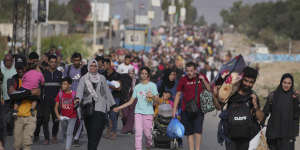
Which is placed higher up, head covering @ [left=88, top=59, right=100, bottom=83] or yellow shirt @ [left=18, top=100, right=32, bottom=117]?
head covering @ [left=88, top=59, right=100, bottom=83]

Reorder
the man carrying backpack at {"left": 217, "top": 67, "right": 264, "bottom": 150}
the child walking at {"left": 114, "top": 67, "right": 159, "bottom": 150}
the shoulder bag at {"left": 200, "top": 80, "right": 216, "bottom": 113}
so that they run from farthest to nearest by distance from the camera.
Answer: the child walking at {"left": 114, "top": 67, "right": 159, "bottom": 150}
the shoulder bag at {"left": 200, "top": 80, "right": 216, "bottom": 113}
the man carrying backpack at {"left": 217, "top": 67, "right": 264, "bottom": 150}

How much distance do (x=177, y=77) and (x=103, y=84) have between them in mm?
4285

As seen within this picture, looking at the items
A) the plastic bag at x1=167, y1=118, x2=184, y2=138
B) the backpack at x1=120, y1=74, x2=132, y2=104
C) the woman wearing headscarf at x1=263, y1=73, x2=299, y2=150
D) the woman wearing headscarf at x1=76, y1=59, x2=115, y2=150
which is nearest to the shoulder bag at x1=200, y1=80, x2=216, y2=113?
the plastic bag at x1=167, y1=118, x2=184, y2=138

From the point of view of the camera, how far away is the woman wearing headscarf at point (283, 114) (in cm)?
793

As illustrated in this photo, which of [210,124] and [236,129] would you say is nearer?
[236,129]

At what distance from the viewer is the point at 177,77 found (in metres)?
13.4

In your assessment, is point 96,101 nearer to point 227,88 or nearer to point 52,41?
point 227,88

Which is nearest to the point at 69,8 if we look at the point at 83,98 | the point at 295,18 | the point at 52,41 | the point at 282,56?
the point at 295,18

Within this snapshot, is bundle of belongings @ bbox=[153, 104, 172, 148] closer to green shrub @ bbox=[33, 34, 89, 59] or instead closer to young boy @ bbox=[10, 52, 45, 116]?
young boy @ bbox=[10, 52, 45, 116]

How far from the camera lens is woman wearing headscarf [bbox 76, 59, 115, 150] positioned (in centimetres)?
909

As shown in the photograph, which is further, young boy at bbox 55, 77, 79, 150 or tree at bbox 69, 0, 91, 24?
tree at bbox 69, 0, 91, 24

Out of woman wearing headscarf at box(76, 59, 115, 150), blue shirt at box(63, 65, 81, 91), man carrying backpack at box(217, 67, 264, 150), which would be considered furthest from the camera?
blue shirt at box(63, 65, 81, 91)

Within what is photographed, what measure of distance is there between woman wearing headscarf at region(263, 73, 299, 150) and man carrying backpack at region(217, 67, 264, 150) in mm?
448

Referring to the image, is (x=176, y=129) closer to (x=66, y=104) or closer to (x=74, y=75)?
(x=66, y=104)
